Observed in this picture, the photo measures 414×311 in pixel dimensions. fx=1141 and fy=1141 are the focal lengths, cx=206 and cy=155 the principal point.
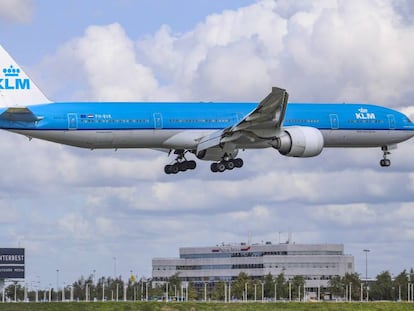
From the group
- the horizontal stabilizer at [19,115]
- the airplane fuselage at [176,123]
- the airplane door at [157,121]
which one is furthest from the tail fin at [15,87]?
the airplane door at [157,121]

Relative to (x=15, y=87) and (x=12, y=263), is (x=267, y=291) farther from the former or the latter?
(x=15, y=87)

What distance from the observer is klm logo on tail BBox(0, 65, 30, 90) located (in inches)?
2970

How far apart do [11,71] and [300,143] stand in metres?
19.8

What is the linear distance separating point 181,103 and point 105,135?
639 cm

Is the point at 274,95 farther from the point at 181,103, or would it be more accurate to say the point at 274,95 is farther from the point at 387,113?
the point at 387,113

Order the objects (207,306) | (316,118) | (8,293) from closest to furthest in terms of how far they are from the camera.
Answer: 1. (207,306)
2. (316,118)
3. (8,293)

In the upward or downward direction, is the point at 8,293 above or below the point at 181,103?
below

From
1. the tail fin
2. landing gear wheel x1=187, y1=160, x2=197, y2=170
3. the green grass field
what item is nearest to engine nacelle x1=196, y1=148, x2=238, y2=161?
landing gear wheel x1=187, y1=160, x2=197, y2=170

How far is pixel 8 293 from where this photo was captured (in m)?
183

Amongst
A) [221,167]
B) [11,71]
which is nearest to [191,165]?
[221,167]

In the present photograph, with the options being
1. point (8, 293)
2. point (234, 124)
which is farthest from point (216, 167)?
point (8, 293)

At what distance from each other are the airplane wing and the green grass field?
11300 mm

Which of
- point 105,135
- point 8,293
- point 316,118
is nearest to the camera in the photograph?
point 105,135

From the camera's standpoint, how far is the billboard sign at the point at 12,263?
161m
